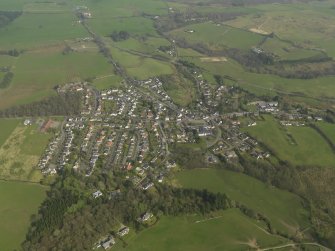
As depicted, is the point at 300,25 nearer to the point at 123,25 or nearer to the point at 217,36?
the point at 217,36

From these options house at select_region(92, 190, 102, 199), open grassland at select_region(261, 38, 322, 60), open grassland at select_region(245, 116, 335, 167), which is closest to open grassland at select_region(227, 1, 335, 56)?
open grassland at select_region(261, 38, 322, 60)

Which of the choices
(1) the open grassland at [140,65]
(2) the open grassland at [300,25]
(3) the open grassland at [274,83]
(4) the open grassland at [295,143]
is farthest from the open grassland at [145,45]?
(4) the open grassland at [295,143]

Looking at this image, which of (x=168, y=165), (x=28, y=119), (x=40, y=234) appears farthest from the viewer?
(x=28, y=119)

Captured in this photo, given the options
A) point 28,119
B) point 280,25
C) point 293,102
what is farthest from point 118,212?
point 280,25

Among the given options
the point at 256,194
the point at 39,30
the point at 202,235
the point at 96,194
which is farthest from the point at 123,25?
the point at 202,235

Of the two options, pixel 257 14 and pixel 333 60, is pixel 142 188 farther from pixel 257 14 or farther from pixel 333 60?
pixel 257 14

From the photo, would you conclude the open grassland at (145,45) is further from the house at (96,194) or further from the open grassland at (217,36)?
the house at (96,194)
